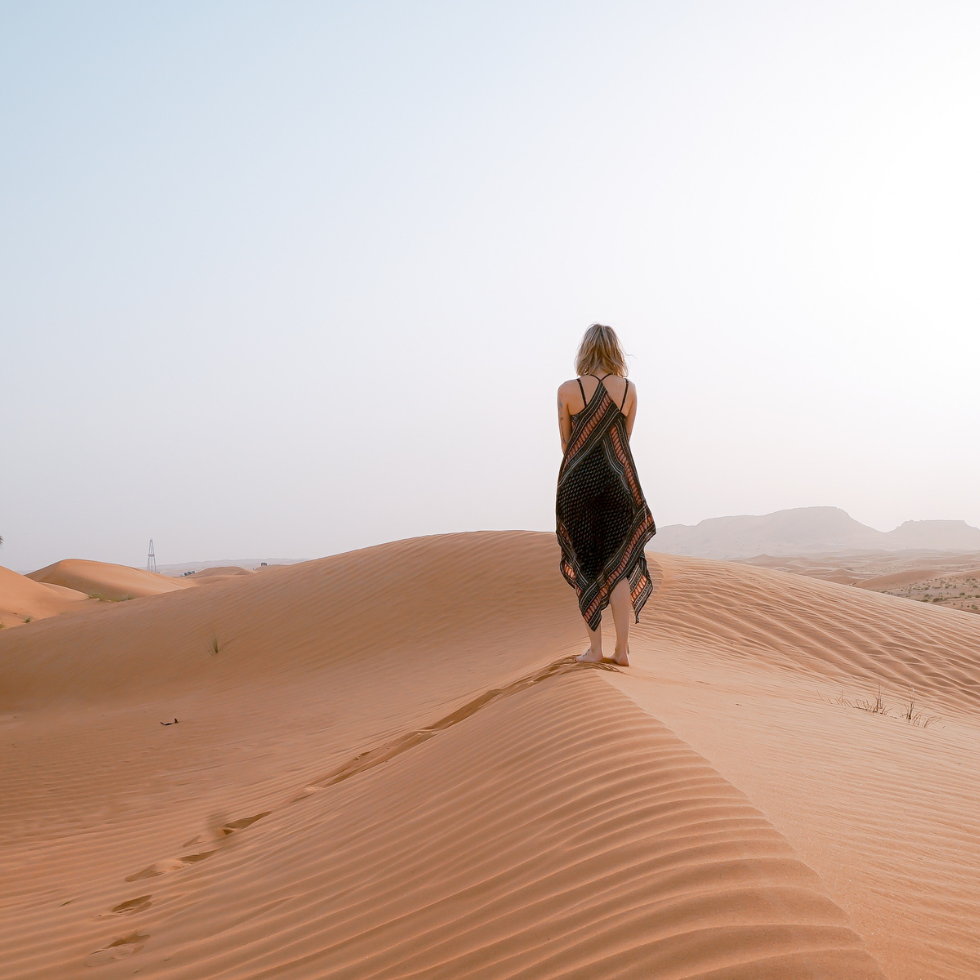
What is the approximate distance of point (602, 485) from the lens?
5.00m

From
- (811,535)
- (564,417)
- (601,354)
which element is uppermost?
(601,354)

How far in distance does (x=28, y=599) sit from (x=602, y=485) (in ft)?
76.7

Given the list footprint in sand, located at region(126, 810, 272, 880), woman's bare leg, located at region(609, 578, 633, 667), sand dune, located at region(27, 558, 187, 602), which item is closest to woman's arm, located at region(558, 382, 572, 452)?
woman's bare leg, located at region(609, 578, 633, 667)

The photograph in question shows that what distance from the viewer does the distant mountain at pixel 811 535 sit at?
395 ft

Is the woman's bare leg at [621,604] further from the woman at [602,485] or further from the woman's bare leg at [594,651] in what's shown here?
the woman's bare leg at [594,651]

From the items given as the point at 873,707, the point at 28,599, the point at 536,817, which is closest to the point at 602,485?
the point at 536,817

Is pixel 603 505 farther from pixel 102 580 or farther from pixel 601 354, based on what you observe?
pixel 102 580

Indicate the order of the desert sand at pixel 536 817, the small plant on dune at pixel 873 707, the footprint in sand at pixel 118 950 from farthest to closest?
the small plant on dune at pixel 873 707 → the footprint in sand at pixel 118 950 → the desert sand at pixel 536 817

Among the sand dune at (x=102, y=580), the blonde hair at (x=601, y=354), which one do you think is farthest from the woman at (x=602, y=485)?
the sand dune at (x=102, y=580)

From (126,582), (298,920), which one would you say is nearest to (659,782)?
(298,920)

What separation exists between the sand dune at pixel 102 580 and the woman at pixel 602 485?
1125 inches

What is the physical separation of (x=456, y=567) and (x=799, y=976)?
36.8 ft

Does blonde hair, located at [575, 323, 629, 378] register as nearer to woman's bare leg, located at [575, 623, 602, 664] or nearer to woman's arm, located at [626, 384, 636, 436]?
woman's arm, located at [626, 384, 636, 436]

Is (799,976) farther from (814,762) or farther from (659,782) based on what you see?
(814,762)
